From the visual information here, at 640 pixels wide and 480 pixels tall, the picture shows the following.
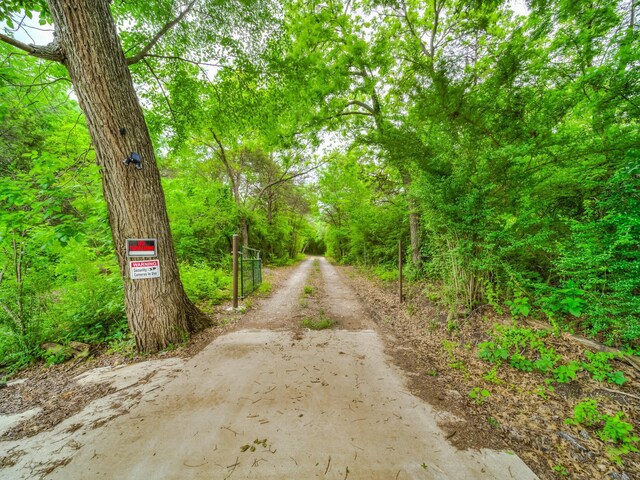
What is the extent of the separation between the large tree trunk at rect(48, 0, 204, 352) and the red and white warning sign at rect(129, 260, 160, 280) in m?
0.06

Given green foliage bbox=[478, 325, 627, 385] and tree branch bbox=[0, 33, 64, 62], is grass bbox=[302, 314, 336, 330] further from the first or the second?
tree branch bbox=[0, 33, 64, 62]

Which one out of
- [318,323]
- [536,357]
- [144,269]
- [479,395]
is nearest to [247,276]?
[318,323]

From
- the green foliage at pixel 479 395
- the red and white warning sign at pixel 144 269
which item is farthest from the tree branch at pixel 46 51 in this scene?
the green foliage at pixel 479 395

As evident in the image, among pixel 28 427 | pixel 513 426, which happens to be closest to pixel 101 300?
pixel 28 427

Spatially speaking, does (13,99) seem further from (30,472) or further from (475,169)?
(475,169)

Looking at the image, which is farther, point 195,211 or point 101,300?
point 195,211

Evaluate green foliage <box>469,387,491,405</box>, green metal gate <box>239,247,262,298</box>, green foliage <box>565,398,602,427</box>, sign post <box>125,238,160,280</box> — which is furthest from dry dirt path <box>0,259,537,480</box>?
green metal gate <box>239,247,262,298</box>

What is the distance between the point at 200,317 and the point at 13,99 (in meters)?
4.59

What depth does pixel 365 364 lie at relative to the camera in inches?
109

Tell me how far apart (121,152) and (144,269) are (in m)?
1.58

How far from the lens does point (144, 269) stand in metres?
3.00

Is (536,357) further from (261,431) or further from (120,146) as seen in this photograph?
(120,146)

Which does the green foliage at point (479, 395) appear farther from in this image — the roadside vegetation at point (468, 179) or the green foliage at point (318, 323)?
the green foliage at point (318, 323)

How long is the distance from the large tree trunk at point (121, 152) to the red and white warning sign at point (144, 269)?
2.5 inches
